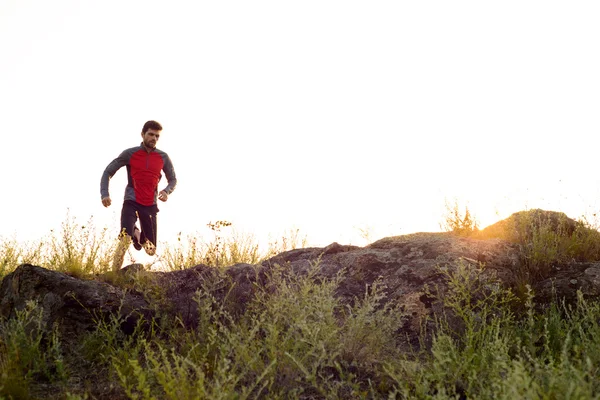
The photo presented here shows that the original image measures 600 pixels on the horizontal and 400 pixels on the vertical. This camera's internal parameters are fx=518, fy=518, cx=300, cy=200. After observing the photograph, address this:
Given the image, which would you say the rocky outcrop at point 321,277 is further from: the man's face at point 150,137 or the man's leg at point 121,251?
the man's face at point 150,137

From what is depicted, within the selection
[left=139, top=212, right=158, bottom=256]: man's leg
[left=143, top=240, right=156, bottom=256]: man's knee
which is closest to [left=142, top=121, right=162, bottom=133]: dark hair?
[left=139, top=212, right=158, bottom=256]: man's leg

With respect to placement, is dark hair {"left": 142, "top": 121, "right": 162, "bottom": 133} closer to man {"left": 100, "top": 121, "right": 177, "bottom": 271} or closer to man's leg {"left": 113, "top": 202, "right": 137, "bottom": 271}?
man {"left": 100, "top": 121, "right": 177, "bottom": 271}

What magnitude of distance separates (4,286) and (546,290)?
16.6ft

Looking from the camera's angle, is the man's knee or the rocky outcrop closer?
the rocky outcrop

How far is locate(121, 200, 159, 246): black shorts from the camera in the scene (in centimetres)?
700

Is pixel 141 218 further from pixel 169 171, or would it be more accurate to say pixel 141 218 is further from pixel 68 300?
pixel 68 300

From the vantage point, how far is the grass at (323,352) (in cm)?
272

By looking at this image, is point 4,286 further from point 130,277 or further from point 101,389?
point 101,389

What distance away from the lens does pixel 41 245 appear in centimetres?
722

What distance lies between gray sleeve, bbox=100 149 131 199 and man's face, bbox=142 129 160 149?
0.94 ft

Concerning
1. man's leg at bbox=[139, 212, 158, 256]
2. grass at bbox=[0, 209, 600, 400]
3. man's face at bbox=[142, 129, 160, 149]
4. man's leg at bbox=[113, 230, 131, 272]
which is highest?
man's face at bbox=[142, 129, 160, 149]

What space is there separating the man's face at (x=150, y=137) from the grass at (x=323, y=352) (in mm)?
2416

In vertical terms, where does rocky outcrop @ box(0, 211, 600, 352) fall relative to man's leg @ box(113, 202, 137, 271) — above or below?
below

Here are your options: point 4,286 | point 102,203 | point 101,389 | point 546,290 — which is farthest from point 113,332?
point 546,290
